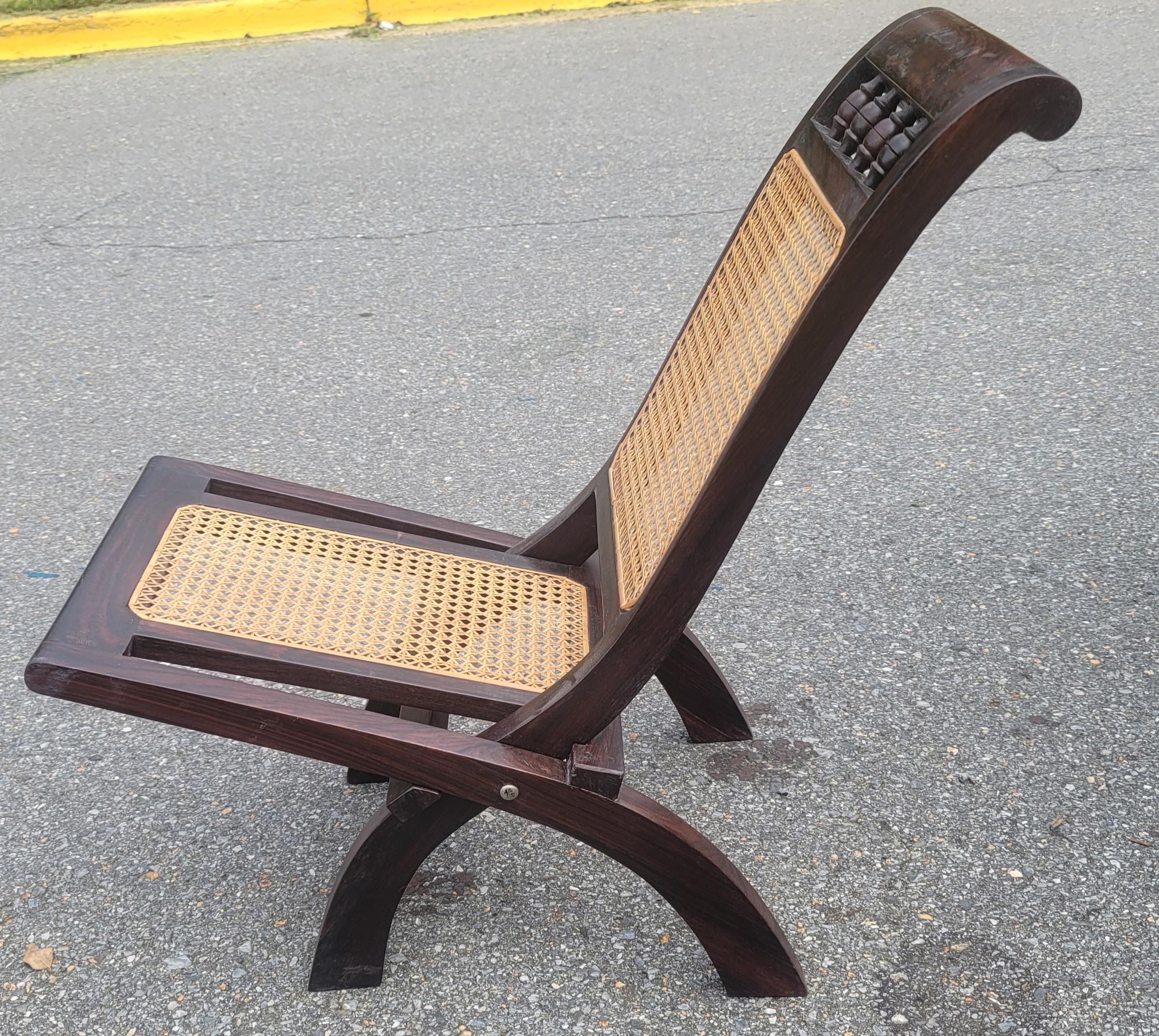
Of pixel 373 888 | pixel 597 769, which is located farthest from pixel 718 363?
pixel 373 888

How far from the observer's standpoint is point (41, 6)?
6434 mm

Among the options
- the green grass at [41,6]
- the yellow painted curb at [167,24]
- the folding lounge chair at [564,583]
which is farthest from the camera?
the green grass at [41,6]

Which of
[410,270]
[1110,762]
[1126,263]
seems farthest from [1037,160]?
[1110,762]

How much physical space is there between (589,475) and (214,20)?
181 inches

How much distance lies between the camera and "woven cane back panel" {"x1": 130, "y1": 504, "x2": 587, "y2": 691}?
68.0 inches

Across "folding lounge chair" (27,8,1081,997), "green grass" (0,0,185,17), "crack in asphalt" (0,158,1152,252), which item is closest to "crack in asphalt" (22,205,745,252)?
"crack in asphalt" (0,158,1152,252)

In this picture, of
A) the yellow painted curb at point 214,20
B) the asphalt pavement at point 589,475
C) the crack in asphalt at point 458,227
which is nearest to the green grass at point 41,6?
the yellow painted curb at point 214,20

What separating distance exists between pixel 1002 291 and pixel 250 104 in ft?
11.6

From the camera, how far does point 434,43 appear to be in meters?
6.24

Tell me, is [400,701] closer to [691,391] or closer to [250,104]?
[691,391]

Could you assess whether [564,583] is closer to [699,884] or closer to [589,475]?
[699,884]

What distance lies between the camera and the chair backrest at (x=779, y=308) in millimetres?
1237

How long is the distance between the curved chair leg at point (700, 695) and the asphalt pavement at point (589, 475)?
0.16 ft

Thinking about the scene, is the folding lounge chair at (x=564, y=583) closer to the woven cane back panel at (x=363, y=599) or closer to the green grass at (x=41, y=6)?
the woven cane back panel at (x=363, y=599)
